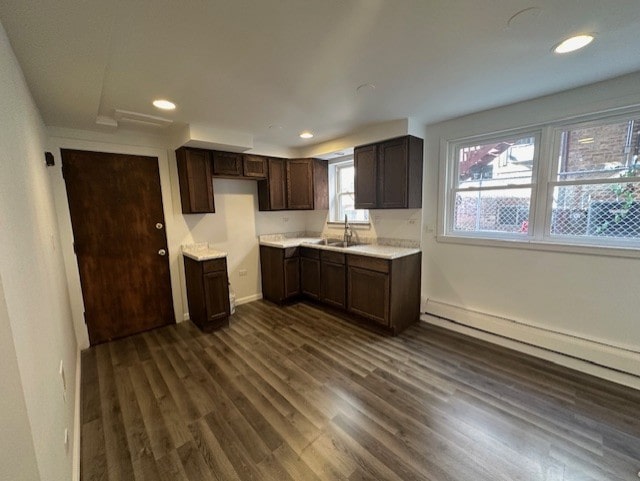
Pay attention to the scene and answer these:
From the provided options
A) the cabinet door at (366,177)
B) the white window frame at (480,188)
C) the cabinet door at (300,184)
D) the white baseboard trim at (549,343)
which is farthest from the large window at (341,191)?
the white baseboard trim at (549,343)

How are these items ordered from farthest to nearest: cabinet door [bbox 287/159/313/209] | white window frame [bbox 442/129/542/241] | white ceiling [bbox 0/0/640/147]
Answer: cabinet door [bbox 287/159/313/209] → white window frame [bbox 442/129/542/241] → white ceiling [bbox 0/0/640/147]

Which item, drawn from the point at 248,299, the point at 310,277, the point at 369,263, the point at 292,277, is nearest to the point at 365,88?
the point at 369,263

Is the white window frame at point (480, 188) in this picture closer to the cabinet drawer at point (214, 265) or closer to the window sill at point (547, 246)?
the window sill at point (547, 246)

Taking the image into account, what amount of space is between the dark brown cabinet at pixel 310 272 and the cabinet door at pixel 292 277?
2.6 inches

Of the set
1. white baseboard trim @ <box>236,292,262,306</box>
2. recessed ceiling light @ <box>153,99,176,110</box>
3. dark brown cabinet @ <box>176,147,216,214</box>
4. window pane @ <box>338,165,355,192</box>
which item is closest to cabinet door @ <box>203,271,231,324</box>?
white baseboard trim @ <box>236,292,262,306</box>

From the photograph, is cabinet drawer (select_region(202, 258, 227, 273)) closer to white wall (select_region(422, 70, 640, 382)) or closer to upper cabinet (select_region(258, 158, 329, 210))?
upper cabinet (select_region(258, 158, 329, 210))

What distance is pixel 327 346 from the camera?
9.29 feet

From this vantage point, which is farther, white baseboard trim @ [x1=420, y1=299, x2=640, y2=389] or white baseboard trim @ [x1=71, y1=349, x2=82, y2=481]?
white baseboard trim @ [x1=420, y1=299, x2=640, y2=389]

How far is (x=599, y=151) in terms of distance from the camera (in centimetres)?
226

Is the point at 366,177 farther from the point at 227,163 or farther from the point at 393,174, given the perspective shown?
the point at 227,163

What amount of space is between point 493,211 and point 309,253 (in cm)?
233

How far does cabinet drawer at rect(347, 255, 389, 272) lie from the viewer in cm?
299

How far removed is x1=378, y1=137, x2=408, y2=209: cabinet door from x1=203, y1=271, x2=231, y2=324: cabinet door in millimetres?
2145

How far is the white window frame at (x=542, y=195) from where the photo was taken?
220cm
